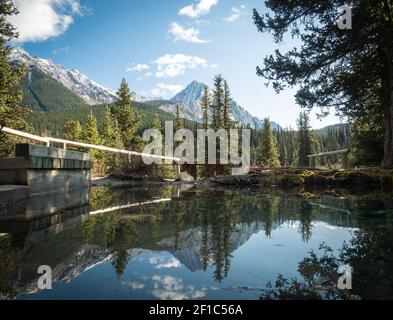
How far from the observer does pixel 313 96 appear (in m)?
12.8

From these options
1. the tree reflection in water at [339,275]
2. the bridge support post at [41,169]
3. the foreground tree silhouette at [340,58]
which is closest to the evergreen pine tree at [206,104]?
the foreground tree silhouette at [340,58]

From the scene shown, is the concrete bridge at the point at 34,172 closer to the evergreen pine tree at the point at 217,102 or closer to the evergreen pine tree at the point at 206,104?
the evergreen pine tree at the point at 217,102

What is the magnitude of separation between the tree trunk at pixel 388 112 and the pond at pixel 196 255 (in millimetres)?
8636

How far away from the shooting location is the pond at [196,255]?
1660 millimetres

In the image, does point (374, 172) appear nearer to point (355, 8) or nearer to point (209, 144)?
point (355, 8)

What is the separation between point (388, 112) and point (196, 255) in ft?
41.1

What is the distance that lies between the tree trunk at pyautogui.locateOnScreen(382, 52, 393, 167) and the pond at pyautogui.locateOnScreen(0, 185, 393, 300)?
8.64 metres

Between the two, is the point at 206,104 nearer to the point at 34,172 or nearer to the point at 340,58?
the point at 340,58

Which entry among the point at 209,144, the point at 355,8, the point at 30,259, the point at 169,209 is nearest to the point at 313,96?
the point at 355,8

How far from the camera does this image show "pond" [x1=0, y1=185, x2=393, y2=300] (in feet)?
5.45

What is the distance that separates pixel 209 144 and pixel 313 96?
64.0 feet

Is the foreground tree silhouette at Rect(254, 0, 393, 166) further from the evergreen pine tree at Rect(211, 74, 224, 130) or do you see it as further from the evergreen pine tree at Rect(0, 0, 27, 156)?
the evergreen pine tree at Rect(211, 74, 224, 130)

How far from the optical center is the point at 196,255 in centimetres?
239

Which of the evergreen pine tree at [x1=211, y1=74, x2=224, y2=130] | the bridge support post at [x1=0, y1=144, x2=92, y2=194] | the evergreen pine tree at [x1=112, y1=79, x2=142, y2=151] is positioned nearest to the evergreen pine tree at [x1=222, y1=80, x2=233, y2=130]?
the evergreen pine tree at [x1=211, y1=74, x2=224, y2=130]
